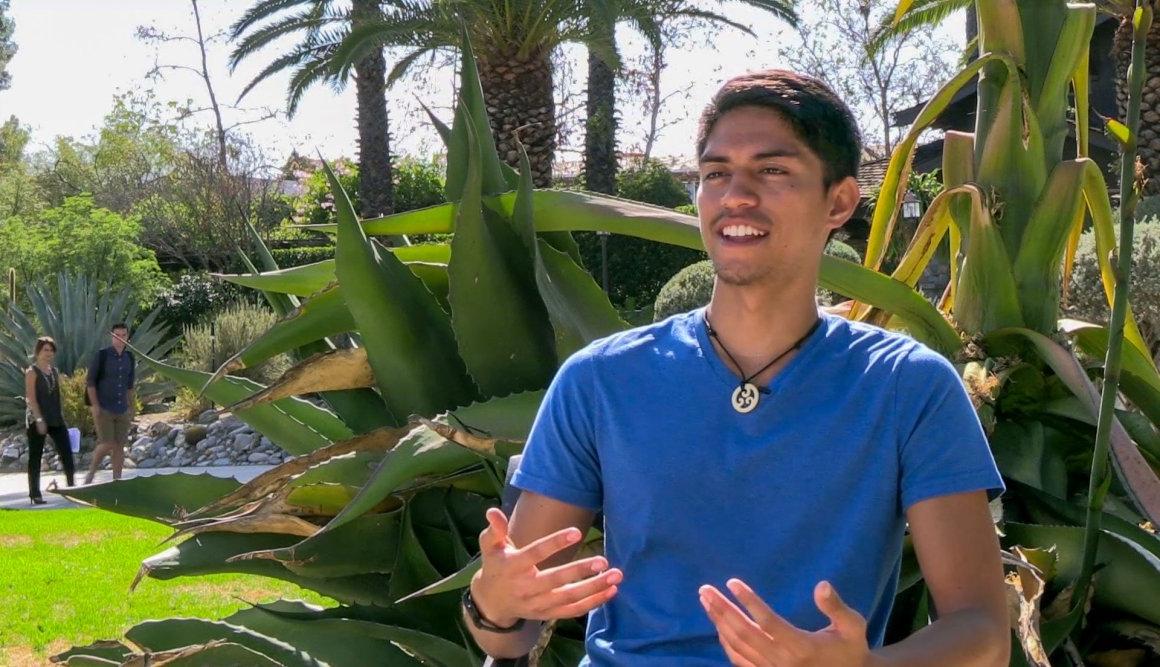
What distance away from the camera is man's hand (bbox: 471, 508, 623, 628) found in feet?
5.01

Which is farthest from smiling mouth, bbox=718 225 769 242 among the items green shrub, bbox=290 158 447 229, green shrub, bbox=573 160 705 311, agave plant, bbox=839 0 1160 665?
green shrub, bbox=290 158 447 229

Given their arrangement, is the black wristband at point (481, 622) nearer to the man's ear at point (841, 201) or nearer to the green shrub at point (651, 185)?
the man's ear at point (841, 201)

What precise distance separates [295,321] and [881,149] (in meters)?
40.1

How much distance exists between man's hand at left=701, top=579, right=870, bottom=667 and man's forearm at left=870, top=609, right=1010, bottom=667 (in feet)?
0.31

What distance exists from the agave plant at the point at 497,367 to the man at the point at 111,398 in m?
11.2

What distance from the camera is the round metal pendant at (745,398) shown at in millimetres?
1680

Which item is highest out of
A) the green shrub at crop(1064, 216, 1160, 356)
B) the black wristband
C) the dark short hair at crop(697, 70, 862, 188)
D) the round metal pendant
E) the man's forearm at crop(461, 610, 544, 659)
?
the dark short hair at crop(697, 70, 862, 188)

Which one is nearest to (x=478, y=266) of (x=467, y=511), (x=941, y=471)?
(x=467, y=511)

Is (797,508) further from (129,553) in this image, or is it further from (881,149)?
(881,149)

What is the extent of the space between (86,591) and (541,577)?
637 cm

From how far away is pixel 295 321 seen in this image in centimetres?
280

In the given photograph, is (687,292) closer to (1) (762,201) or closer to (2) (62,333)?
(1) (762,201)

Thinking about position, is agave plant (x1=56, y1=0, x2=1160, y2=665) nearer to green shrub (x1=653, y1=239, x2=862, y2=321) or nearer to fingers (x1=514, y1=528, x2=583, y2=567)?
fingers (x1=514, y1=528, x2=583, y2=567)

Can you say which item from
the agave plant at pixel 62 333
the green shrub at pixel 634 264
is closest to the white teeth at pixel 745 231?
the green shrub at pixel 634 264
